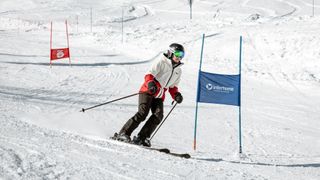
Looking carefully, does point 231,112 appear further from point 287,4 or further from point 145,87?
point 287,4

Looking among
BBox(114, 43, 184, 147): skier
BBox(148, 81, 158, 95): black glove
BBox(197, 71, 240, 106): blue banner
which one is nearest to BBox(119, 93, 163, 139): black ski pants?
BBox(114, 43, 184, 147): skier

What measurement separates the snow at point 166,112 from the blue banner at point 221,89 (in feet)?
2.76

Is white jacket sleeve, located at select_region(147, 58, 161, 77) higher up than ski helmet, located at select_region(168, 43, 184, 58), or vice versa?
ski helmet, located at select_region(168, 43, 184, 58)

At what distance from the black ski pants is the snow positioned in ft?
1.19

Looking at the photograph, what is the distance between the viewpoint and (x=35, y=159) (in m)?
4.19

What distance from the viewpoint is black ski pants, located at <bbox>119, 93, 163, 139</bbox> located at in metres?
5.95

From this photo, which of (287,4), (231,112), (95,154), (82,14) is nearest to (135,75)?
(231,112)

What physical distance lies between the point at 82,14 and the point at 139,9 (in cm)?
794

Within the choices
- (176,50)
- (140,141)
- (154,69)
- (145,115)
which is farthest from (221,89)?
(140,141)

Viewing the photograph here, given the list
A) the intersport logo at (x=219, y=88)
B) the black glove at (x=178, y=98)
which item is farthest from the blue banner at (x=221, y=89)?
the black glove at (x=178, y=98)

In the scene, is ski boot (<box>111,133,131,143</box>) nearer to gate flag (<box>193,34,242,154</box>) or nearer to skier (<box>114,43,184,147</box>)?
skier (<box>114,43,184,147</box>)

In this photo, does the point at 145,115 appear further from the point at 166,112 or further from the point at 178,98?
the point at 166,112

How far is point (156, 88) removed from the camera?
562cm

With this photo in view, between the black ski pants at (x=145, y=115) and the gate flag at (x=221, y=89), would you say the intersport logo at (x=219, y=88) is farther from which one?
the black ski pants at (x=145, y=115)
